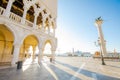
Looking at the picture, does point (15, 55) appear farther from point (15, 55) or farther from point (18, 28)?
point (18, 28)

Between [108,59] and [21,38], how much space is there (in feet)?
72.6

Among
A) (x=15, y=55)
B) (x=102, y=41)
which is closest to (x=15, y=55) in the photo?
(x=15, y=55)

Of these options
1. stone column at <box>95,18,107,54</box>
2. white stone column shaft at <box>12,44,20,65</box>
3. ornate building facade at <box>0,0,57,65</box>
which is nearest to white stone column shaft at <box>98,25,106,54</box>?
stone column at <box>95,18,107,54</box>

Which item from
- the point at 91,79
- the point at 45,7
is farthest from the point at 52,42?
the point at 91,79

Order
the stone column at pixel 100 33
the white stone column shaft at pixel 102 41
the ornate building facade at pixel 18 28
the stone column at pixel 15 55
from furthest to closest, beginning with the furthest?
the stone column at pixel 100 33, the white stone column shaft at pixel 102 41, the stone column at pixel 15 55, the ornate building facade at pixel 18 28

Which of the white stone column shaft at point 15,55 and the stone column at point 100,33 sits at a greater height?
the stone column at point 100,33

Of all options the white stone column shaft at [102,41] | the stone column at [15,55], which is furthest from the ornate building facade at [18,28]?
the white stone column shaft at [102,41]

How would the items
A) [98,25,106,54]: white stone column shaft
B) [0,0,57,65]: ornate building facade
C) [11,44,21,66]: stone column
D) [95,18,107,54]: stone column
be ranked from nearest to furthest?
1. [0,0,57,65]: ornate building facade
2. [11,44,21,66]: stone column
3. [98,25,106,54]: white stone column shaft
4. [95,18,107,54]: stone column

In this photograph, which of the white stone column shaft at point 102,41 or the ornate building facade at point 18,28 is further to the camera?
the white stone column shaft at point 102,41

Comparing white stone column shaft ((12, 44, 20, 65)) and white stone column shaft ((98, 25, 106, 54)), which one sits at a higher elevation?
white stone column shaft ((98, 25, 106, 54))

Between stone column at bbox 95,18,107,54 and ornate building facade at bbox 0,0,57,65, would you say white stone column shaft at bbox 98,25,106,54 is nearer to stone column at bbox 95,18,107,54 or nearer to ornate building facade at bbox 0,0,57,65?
stone column at bbox 95,18,107,54

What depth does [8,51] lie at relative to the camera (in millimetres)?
13891

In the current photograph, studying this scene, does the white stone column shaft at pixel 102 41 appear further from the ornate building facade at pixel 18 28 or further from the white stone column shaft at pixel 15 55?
the white stone column shaft at pixel 15 55

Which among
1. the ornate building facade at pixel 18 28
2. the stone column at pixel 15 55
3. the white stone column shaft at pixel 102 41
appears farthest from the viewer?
the white stone column shaft at pixel 102 41
